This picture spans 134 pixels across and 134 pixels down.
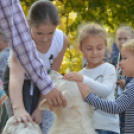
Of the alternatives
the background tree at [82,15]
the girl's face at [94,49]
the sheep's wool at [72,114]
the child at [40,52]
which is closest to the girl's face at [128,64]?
the girl's face at [94,49]

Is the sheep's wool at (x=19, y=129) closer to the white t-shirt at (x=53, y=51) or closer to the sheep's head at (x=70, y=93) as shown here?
the sheep's head at (x=70, y=93)

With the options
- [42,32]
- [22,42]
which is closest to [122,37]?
[42,32]

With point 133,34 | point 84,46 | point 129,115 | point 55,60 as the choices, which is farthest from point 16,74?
point 133,34

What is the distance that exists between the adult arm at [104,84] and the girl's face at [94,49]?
0.18 m

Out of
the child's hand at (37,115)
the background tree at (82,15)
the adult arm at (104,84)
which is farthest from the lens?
the background tree at (82,15)

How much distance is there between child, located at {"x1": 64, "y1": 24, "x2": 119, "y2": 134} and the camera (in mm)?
2511

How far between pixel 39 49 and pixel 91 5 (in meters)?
2.36

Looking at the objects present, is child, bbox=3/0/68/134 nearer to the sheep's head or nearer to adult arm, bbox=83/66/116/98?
the sheep's head

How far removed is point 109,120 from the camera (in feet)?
8.53

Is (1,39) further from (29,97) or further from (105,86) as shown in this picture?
(105,86)

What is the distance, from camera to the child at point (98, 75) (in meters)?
2.51

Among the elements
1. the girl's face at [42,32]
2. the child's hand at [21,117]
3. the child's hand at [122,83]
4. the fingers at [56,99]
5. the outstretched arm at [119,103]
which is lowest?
the child's hand at [122,83]

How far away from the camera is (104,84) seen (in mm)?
2559

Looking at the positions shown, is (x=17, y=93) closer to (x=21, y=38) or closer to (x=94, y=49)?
(x=21, y=38)
